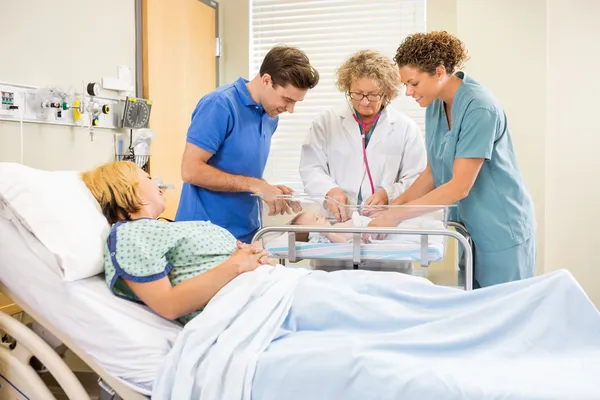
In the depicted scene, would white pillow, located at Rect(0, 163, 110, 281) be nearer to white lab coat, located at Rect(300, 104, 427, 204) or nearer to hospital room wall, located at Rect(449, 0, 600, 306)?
white lab coat, located at Rect(300, 104, 427, 204)

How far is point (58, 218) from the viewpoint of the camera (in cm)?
155

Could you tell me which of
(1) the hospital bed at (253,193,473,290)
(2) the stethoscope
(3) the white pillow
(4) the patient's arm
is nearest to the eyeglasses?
(2) the stethoscope

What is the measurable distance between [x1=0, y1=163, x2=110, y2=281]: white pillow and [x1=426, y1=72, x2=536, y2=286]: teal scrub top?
1251mm

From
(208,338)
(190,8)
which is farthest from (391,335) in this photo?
A: (190,8)

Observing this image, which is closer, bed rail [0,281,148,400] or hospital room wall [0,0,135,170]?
bed rail [0,281,148,400]

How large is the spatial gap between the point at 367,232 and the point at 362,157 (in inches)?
30.2

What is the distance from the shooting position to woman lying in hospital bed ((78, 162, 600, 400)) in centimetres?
126

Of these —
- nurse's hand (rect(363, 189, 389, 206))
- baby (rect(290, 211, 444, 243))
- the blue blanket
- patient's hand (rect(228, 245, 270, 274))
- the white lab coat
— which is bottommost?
the blue blanket

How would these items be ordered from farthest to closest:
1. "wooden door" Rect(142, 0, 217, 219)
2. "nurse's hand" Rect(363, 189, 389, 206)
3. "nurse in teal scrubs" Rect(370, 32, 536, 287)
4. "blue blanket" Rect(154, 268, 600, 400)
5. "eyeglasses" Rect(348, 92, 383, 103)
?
"wooden door" Rect(142, 0, 217, 219) < "eyeglasses" Rect(348, 92, 383, 103) < "nurse's hand" Rect(363, 189, 389, 206) < "nurse in teal scrubs" Rect(370, 32, 536, 287) < "blue blanket" Rect(154, 268, 600, 400)

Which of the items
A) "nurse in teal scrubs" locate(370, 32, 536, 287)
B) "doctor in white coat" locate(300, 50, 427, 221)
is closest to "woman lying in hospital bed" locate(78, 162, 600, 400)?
"nurse in teal scrubs" locate(370, 32, 536, 287)

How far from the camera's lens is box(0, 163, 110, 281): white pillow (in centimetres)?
151

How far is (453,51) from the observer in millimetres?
2178

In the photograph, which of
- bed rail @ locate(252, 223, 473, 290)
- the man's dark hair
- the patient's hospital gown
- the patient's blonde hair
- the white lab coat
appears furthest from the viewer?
the white lab coat

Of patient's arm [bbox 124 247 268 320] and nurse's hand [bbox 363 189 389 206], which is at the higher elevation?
nurse's hand [bbox 363 189 389 206]
